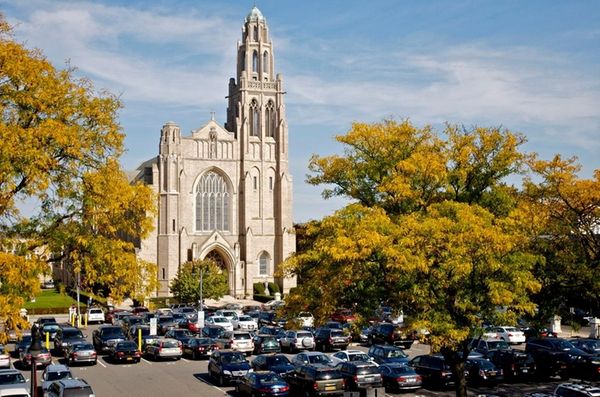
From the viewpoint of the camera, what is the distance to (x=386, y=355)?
1339 inches

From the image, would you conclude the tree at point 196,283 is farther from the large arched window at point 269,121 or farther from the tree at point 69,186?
the tree at point 69,186

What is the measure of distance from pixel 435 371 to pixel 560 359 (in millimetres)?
6117

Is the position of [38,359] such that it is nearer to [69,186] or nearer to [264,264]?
[69,186]

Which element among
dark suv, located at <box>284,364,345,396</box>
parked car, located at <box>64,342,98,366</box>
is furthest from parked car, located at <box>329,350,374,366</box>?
parked car, located at <box>64,342,98,366</box>

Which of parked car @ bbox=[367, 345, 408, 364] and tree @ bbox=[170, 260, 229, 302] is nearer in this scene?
parked car @ bbox=[367, 345, 408, 364]

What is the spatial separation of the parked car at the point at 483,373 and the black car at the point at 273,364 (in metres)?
7.44

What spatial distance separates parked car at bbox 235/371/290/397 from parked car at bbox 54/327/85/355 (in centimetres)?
1534

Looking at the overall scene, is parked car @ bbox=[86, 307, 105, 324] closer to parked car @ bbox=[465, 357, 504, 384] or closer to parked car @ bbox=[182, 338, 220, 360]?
parked car @ bbox=[182, 338, 220, 360]

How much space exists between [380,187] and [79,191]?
38.4 ft

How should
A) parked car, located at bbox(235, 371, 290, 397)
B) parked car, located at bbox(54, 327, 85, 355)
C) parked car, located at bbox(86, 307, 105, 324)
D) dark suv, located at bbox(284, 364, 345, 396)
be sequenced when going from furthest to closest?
parked car, located at bbox(86, 307, 105, 324) → parked car, located at bbox(54, 327, 85, 355) → dark suv, located at bbox(284, 364, 345, 396) → parked car, located at bbox(235, 371, 290, 397)

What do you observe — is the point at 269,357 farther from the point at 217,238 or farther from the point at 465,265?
the point at 217,238

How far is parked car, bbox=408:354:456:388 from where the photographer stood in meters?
30.0

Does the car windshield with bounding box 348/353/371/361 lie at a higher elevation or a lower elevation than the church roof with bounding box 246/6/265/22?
lower

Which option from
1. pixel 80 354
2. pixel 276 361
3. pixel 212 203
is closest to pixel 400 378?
pixel 276 361
